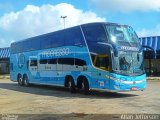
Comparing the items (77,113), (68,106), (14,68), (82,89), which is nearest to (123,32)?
(82,89)

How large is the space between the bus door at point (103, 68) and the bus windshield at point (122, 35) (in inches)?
41.1

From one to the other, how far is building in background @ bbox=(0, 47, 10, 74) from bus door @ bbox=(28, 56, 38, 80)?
129ft

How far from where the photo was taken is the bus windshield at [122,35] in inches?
860

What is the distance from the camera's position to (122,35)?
22.4 metres

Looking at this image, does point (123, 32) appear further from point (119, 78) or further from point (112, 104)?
point (112, 104)

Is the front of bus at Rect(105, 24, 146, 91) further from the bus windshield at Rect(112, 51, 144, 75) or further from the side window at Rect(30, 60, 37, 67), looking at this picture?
the side window at Rect(30, 60, 37, 67)

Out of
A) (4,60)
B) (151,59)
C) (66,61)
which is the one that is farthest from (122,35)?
(4,60)

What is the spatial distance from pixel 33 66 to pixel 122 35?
10415 millimetres

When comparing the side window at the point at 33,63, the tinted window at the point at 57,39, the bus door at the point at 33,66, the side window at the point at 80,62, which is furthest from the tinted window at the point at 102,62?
the side window at the point at 33,63

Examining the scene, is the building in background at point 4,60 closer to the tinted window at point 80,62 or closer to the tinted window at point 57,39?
the tinted window at point 57,39

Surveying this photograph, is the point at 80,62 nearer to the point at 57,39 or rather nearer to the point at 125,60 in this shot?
the point at 125,60

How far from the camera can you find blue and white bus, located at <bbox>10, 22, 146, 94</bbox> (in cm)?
2138

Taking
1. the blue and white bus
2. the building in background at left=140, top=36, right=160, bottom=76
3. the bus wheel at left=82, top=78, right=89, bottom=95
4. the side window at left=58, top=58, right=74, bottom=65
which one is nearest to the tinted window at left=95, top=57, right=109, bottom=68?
the blue and white bus

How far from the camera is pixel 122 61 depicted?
846 inches
